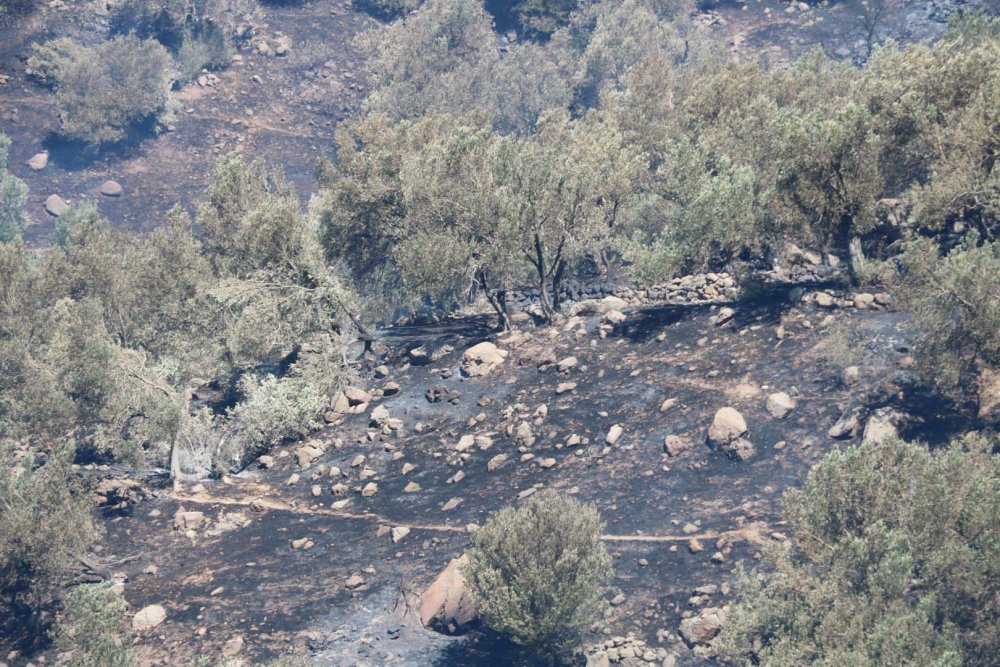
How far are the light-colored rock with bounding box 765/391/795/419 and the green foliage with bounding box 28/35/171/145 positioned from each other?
6240 centimetres

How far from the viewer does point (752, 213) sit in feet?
102

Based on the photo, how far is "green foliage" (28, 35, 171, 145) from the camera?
67312mm

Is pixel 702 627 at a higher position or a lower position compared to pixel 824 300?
lower

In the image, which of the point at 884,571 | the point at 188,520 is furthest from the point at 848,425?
the point at 188,520

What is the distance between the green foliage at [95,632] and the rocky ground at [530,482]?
1.43 metres

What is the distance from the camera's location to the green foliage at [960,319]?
1923 centimetres

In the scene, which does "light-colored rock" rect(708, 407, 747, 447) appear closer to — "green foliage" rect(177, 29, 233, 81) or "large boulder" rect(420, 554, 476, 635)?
"large boulder" rect(420, 554, 476, 635)

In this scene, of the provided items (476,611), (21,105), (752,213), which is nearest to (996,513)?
(476,611)

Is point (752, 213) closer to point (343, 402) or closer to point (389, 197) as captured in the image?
point (389, 197)

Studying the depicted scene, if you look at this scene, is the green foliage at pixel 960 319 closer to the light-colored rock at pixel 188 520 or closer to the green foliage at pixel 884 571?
the green foliage at pixel 884 571

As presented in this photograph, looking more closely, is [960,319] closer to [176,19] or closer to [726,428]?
[726,428]

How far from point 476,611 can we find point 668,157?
21.5 m

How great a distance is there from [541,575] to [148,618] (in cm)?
1057

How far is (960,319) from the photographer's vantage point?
65.0 feet
